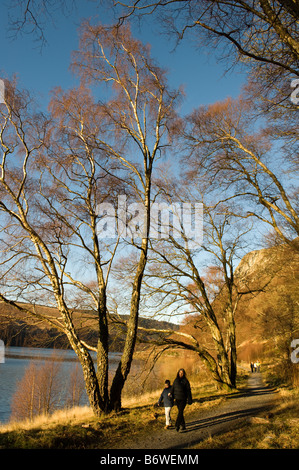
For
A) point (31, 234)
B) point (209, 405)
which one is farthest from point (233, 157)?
point (209, 405)

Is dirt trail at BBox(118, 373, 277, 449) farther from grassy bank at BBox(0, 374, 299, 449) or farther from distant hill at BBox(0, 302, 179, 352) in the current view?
distant hill at BBox(0, 302, 179, 352)

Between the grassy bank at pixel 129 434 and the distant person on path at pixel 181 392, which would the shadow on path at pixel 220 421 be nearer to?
the grassy bank at pixel 129 434

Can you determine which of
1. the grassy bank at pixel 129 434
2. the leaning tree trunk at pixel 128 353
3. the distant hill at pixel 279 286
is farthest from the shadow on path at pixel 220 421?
the distant hill at pixel 279 286

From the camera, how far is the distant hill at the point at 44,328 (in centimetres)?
819

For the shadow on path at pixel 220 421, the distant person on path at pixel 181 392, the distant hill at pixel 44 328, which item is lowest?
the shadow on path at pixel 220 421

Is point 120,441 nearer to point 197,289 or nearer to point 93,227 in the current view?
point 93,227

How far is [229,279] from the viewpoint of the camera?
15.1 metres

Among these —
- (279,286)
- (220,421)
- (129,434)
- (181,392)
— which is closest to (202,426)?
(220,421)

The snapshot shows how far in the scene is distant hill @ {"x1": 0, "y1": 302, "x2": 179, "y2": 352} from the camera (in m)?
8.19

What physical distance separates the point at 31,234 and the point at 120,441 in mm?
5194

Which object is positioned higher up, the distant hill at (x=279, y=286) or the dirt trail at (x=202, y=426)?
the distant hill at (x=279, y=286)

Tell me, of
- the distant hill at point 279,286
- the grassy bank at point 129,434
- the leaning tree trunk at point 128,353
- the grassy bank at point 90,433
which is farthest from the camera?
the distant hill at point 279,286

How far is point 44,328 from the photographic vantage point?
927 centimetres

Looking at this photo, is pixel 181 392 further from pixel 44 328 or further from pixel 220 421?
pixel 44 328
